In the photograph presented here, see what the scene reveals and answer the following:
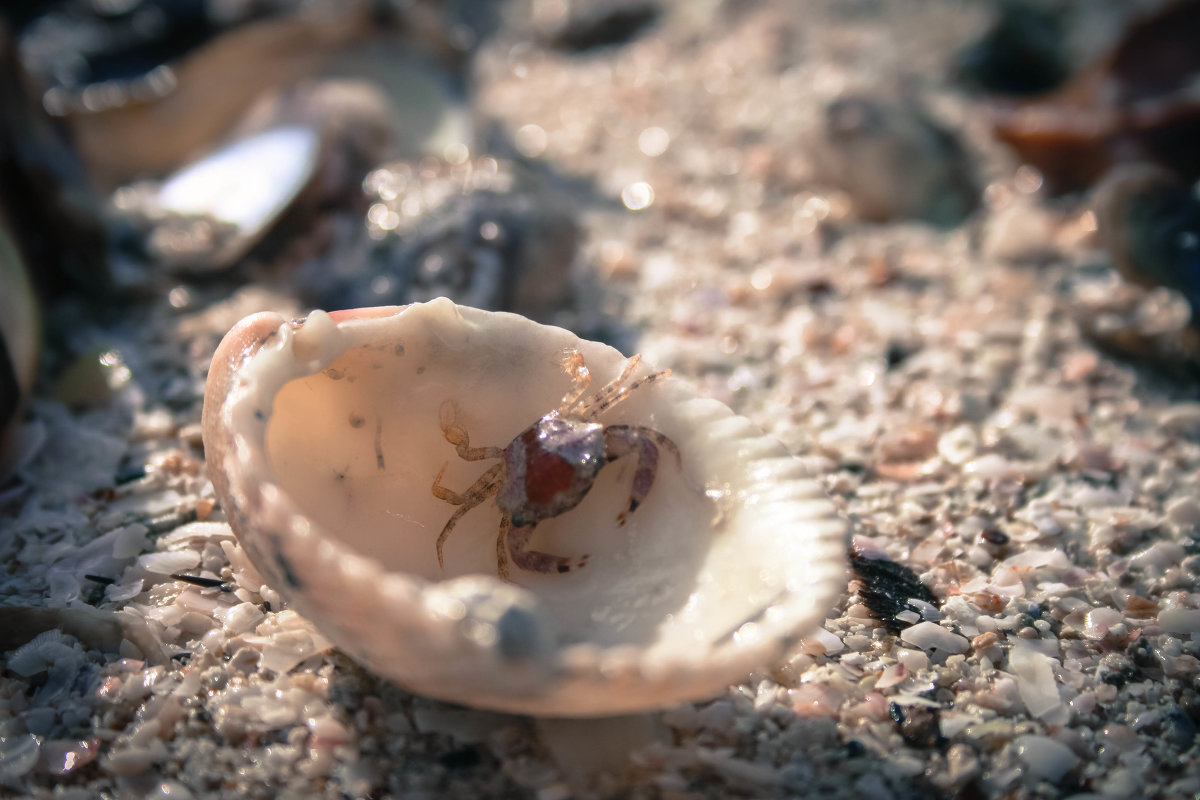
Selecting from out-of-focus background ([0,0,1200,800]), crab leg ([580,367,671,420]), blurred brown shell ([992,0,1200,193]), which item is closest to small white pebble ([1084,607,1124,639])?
out-of-focus background ([0,0,1200,800])

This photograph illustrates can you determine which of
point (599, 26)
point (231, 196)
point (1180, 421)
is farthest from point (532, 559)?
point (599, 26)

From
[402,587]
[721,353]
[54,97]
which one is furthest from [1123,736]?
[54,97]

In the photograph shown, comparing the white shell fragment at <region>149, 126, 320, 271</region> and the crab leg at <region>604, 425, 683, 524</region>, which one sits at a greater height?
the crab leg at <region>604, 425, 683, 524</region>

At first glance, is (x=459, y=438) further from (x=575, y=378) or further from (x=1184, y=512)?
(x=1184, y=512)

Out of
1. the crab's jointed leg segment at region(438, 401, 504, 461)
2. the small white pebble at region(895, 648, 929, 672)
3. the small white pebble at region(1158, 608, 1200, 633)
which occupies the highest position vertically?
the crab's jointed leg segment at region(438, 401, 504, 461)

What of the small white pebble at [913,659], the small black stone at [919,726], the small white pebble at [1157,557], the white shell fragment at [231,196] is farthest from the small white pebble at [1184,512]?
the white shell fragment at [231,196]

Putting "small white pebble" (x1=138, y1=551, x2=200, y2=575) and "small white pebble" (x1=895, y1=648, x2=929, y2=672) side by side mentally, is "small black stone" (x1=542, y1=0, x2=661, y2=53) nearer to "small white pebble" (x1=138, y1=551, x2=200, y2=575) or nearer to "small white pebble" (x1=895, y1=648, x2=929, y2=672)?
"small white pebble" (x1=138, y1=551, x2=200, y2=575)
